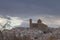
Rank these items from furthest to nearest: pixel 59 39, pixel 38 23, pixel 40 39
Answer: pixel 38 23 → pixel 40 39 → pixel 59 39

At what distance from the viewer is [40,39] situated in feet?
146

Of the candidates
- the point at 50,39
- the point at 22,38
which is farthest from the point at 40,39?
the point at 22,38

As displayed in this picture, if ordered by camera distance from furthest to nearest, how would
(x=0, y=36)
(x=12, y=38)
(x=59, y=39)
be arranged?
(x=59, y=39), (x=0, y=36), (x=12, y=38)

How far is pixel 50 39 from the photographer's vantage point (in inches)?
1433

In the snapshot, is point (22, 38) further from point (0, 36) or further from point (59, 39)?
point (59, 39)

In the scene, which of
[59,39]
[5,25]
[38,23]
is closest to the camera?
[59,39]

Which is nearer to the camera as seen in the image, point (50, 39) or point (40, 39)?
point (50, 39)

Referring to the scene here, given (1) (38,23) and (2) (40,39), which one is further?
(1) (38,23)

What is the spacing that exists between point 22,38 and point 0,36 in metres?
3.55

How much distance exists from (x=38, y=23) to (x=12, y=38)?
194ft

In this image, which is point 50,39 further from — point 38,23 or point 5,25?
point 38,23

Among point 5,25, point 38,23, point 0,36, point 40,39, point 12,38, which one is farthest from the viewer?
point 38,23

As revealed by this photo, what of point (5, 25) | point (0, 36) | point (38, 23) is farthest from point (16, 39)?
point (38, 23)

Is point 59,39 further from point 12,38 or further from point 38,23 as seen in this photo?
point 38,23
